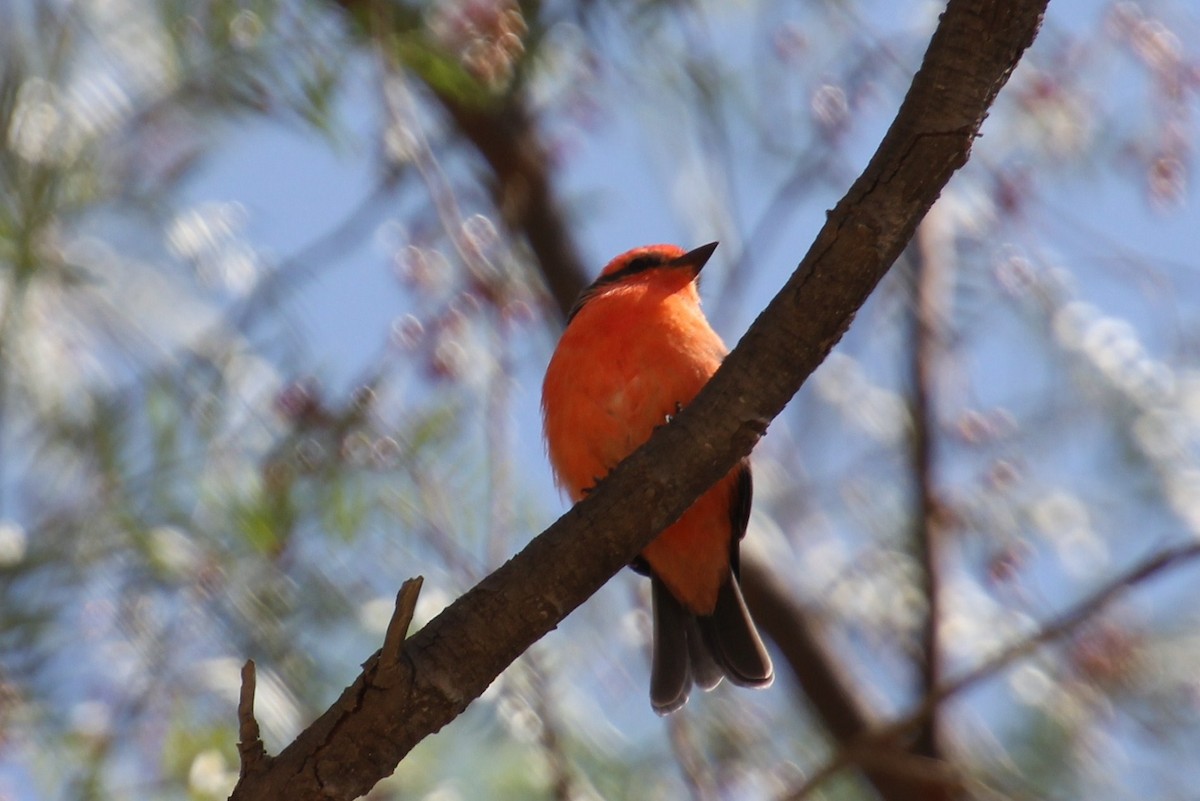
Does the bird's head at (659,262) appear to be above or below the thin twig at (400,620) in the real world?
below

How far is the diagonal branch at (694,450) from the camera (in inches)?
104

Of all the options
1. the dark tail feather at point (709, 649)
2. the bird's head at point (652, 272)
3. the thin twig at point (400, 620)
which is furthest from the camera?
the bird's head at point (652, 272)

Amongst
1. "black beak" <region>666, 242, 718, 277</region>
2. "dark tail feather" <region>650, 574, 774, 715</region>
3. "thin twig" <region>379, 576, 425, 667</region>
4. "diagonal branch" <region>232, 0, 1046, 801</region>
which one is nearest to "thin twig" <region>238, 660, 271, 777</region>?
"diagonal branch" <region>232, 0, 1046, 801</region>

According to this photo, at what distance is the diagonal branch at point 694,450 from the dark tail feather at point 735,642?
5.09 feet

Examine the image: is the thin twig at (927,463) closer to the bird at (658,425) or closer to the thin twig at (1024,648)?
the bird at (658,425)

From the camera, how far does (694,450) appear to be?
2.84 metres

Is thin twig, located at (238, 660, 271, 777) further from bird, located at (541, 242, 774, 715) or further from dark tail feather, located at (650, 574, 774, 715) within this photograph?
dark tail feather, located at (650, 574, 774, 715)

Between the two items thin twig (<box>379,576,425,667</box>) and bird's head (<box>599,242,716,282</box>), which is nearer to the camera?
thin twig (<box>379,576,425,667</box>)

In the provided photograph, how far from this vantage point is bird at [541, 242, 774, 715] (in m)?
4.09

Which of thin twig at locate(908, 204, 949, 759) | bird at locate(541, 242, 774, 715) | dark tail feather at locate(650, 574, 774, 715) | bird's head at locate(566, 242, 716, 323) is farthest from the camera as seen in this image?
thin twig at locate(908, 204, 949, 759)

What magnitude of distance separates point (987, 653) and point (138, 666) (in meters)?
2.91

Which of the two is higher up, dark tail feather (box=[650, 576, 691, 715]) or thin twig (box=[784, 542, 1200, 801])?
thin twig (box=[784, 542, 1200, 801])

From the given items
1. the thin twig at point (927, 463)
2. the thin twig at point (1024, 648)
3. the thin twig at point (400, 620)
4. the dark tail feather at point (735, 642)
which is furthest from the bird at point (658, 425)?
the thin twig at point (400, 620)

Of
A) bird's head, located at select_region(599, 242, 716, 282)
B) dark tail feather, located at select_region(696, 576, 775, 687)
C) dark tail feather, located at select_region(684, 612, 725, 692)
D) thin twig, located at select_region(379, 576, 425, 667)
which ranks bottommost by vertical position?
dark tail feather, located at select_region(684, 612, 725, 692)
